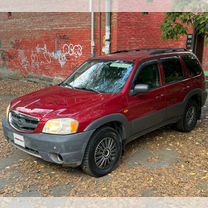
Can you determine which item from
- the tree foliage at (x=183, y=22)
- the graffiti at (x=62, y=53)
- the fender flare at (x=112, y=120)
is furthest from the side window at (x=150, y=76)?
the graffiti at (x=62, y=53)

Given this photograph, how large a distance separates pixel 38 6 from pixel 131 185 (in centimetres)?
1069

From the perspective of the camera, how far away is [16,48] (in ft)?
48.5

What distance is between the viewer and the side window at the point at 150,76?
4914 mm

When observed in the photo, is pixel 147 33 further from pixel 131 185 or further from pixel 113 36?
pixel 131 185

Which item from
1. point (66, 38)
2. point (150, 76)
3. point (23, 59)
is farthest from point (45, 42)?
point (150, 76)

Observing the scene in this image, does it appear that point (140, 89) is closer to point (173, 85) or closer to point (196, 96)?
point (173, 85)

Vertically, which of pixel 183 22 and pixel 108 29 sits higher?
pixel 183 22

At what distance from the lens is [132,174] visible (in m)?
4.41

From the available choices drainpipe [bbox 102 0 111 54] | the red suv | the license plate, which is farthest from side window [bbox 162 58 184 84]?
drainpipe [bbox 102 0 111 54]

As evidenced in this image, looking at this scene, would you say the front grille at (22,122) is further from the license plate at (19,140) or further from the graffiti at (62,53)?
the graffiti at (62,53)

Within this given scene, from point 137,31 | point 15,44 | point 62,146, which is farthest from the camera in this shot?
point 15,44

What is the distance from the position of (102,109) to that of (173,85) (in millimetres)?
1916

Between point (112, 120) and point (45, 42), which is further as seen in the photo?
point (45, 42)

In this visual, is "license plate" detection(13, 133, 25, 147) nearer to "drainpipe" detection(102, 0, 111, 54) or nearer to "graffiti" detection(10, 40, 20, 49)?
"drainpipe" detection(102, 0, 111, 54)
